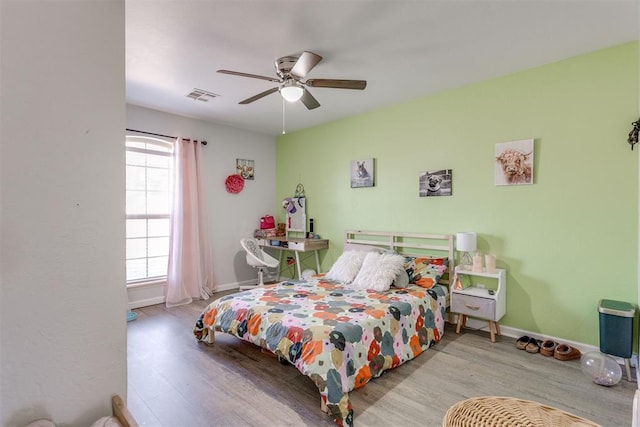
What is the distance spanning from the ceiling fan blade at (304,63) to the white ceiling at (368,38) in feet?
0.79

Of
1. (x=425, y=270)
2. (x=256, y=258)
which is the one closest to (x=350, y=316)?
(x=425, y=270)

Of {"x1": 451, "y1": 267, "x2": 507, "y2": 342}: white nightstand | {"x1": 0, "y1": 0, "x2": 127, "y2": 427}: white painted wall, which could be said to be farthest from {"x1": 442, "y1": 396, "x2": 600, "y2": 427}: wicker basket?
{"x1": 451, "y1": 267, "x2": 507, "y2": 342}: white nightstand

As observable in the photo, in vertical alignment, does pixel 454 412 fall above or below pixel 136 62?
below

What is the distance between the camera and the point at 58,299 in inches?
34.4

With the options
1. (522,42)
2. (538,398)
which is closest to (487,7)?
(522,42)

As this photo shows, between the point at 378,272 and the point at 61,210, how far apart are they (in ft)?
9.28

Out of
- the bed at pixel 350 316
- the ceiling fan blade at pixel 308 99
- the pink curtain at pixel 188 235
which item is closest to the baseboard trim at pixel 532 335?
the bed at pixel 350 316

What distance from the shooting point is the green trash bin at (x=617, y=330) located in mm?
2379

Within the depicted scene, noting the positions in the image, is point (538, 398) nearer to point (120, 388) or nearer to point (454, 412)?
point (454, 412)

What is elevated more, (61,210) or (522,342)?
(61,210)

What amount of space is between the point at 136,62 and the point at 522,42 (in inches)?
132

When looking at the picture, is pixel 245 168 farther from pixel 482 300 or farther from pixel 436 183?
pixel 482 300

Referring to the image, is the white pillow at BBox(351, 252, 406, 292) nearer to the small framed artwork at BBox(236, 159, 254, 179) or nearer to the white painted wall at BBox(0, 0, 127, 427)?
the white painted wall at BBox(0, 0, 127, 427)

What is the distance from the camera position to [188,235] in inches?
181
